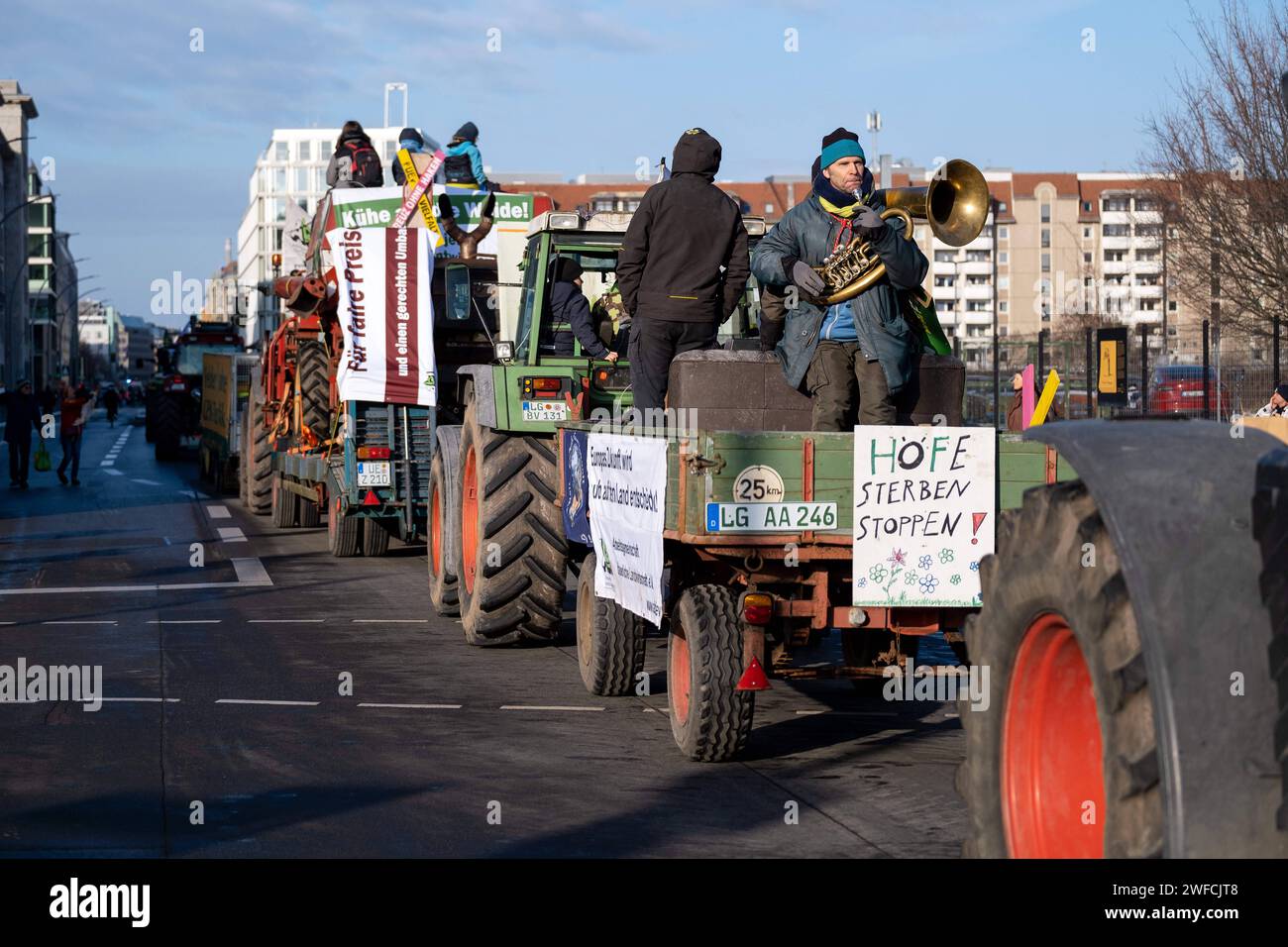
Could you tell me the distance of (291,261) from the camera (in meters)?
20.5

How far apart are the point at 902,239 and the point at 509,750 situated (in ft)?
9.67

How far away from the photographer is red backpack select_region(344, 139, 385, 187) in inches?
747

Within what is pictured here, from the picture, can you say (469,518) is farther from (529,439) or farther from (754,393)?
(754,393)

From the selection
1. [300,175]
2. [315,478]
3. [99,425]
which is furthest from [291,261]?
[300,175]

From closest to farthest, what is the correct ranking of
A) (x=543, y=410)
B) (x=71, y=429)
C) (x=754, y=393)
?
(x=754, y=393) → (x=543, y=410) → (x=71, y=429)

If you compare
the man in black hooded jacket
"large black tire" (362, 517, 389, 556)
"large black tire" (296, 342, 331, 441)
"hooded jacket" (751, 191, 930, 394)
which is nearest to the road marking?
"large black tire" (362, 517, 389, 556)

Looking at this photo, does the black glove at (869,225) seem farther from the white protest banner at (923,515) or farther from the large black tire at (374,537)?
the large black tire at (374,537)

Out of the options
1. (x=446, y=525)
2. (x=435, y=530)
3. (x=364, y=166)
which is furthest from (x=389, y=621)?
(x=364, y=166)

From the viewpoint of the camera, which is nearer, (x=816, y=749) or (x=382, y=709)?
(x=816, y=749)

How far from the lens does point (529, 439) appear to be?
11.6m

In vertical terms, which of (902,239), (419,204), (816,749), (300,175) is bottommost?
(816,749)

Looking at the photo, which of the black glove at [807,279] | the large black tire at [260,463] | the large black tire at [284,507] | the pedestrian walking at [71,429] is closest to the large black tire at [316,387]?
the large black tire at [284,507]

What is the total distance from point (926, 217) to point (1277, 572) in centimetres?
529
